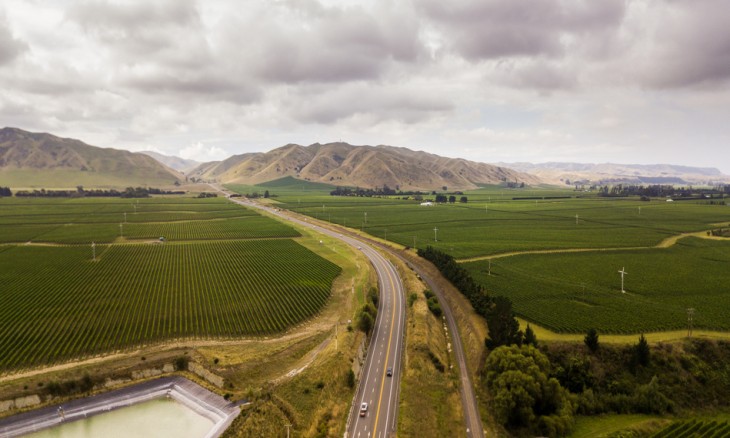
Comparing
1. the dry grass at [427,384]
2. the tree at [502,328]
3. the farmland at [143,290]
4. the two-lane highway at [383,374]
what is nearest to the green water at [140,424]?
the farmland at [143,290]

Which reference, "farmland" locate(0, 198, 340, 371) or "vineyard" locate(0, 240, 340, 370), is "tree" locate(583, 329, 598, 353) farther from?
"farmland" locate(0, 198, 340, 371)

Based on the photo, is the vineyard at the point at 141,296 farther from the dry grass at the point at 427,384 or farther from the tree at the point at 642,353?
the tree at the point at 642,353

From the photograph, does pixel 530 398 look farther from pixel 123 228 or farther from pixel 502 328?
pixel 123 228

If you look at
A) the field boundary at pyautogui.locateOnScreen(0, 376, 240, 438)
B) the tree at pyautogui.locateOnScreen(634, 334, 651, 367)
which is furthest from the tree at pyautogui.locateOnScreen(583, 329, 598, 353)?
the field boundary at pyautogui.locateOnScreen(0, 376, 240, 438)

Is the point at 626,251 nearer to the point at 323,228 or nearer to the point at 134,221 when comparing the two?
the point at 323,228

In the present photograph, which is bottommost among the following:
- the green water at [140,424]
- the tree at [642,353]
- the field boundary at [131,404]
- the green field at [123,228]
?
the green water at [140,424]

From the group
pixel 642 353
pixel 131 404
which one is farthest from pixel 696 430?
pixel 131 404
